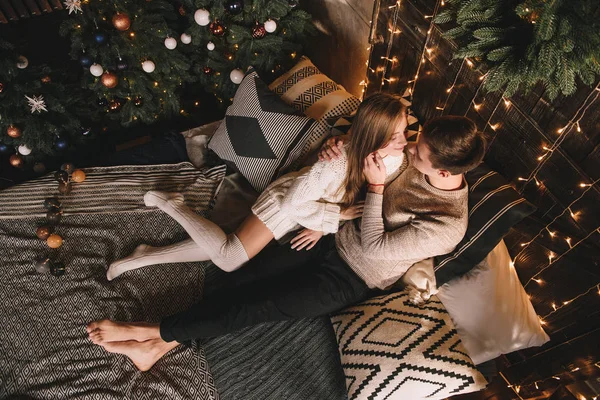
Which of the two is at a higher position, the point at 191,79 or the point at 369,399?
the point at 191,79

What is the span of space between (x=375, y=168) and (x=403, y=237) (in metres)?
0.30

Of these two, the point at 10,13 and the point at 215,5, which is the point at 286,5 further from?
the point at 10,13

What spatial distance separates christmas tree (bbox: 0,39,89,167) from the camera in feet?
6.73

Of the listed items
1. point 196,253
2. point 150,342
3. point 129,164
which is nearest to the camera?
point 150,342

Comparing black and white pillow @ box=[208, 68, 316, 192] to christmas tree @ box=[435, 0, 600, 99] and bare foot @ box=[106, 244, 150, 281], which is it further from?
christmas tree @ box=[435, 0, 600, 99]

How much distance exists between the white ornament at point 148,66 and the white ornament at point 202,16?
37cm

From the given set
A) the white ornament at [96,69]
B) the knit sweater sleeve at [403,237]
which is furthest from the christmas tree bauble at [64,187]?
the knit sweater sleeve at [403,237]

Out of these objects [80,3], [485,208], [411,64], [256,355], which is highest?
[80,3]

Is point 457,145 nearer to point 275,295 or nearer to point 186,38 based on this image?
point 275,295

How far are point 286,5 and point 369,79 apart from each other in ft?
2.27

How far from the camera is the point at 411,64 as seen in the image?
2004 mm

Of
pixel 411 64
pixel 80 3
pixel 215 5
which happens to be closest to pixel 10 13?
pixel 80 3

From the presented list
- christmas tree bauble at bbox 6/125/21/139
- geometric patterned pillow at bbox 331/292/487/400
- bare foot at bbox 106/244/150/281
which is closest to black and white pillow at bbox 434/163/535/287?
geometric patterned pillow at bbox 331/292/487/400

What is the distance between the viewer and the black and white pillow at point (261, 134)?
1.99 meters
